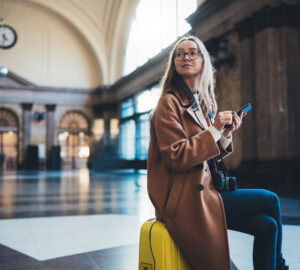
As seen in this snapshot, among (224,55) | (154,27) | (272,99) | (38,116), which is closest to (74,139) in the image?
(38,116)

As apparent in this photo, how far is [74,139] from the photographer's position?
A: 23875mm

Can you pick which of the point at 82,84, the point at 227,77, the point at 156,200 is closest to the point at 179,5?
the point at 227,77

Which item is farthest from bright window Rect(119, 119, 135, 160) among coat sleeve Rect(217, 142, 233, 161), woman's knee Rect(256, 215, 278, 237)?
woman's knee Rect(256, 215, 278, 237)

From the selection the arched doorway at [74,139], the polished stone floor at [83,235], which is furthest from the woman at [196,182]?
the arched doorway at [74,139]

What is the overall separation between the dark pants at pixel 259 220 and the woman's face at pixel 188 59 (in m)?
0.59

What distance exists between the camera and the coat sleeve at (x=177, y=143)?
1.57 meters

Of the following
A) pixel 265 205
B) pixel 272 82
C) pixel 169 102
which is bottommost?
pixel 265 205

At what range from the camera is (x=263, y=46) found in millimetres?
8641

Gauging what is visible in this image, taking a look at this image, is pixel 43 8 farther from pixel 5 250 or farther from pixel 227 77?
pixel 5 250

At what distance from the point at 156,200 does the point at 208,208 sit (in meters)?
0.23

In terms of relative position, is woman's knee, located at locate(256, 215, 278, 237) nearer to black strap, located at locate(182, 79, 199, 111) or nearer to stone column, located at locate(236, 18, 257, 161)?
black strap, located at locate(182, 79, 199, 111)

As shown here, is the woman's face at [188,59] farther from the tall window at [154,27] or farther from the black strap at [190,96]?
the tall window at [154,27]

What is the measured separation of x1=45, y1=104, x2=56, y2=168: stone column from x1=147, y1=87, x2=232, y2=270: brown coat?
21.9 meters

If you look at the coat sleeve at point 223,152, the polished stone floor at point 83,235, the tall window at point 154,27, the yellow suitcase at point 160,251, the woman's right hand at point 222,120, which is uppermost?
the tall window at point 154,27
